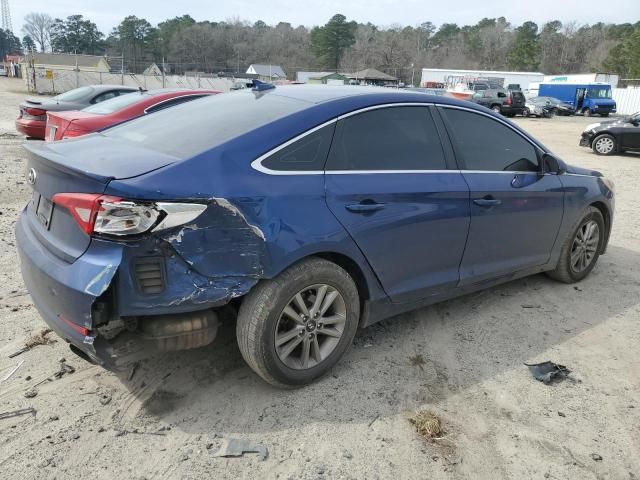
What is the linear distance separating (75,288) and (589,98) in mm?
48120

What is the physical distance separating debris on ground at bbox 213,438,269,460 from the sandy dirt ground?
4cm

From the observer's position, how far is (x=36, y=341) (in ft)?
11.5

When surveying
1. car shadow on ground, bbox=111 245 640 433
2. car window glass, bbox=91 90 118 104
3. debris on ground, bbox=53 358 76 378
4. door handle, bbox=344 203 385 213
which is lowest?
debris on ground, bbox=53 358 76 378

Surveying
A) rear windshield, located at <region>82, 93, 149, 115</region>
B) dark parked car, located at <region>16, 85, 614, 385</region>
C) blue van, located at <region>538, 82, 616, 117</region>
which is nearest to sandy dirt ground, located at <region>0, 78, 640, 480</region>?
dark parked car, located at <region>16, 85, 614, 385</region>

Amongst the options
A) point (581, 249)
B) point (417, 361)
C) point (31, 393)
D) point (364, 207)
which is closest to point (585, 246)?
point (581, 249)

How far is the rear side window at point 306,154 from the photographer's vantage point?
2848 millimetres

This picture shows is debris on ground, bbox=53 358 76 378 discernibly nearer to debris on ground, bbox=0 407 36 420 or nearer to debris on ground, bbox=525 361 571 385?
debris on ground, bbox=0 407 36 420

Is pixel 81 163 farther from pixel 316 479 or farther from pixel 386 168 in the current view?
pixel 316 479

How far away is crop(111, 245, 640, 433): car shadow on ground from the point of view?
9.53ft

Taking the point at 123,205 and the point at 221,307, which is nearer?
the point at 123,205

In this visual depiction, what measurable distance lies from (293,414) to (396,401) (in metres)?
0.61

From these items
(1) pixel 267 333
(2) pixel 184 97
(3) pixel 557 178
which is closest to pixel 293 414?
(1) pixel 267 333

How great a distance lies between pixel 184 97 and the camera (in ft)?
26.9

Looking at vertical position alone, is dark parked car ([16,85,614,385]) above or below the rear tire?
above
